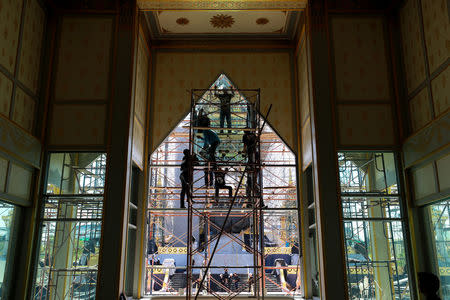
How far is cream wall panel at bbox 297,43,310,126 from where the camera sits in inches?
309

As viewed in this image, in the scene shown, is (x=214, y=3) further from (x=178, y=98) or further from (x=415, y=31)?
(x=415, y=31)

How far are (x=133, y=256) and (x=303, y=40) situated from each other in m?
5.71

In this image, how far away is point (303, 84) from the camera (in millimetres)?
8227

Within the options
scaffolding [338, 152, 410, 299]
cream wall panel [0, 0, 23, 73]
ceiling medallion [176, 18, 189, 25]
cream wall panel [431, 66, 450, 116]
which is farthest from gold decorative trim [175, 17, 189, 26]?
cream wall panel [431, 66, 450, 116]

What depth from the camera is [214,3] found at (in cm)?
758

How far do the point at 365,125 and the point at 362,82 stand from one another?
2.74ft

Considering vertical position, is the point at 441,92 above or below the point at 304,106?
below

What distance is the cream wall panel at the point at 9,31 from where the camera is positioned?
5840mm

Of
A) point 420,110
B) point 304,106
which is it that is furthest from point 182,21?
point 420,110

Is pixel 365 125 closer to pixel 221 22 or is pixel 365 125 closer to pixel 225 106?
pixel 225 106

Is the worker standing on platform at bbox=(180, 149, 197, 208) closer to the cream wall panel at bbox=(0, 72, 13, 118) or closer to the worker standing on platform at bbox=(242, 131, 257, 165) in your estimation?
the worker standing on platform at bbox=(242, 131, 257, 165)

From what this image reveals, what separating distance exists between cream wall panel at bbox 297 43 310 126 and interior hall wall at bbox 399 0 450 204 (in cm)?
183

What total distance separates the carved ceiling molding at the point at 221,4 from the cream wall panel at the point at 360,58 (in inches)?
35.4

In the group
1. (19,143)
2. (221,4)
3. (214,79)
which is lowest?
(19,143)
